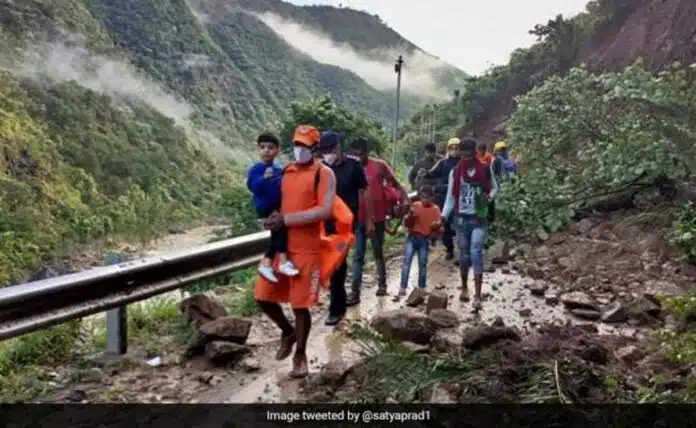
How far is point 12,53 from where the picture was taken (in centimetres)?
5350

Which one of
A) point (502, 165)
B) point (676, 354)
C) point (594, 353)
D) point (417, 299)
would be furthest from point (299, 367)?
point (502, 165)

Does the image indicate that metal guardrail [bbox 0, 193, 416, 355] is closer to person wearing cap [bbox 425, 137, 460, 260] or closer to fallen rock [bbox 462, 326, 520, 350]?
fallen rock [bbox 462, 326, 520, 350]

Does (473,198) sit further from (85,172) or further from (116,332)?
(85,172)

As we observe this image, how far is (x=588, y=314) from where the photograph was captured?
6.14 metres

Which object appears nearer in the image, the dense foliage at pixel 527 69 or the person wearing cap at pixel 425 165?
the person wearing cap at pixel 425 165

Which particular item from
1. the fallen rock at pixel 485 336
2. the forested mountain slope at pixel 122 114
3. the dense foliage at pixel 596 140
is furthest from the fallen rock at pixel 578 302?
the forested mountain slope at pixel 122 114

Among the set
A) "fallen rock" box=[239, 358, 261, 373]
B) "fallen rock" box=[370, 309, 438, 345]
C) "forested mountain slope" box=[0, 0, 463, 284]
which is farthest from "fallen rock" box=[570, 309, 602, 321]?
"forested mountain slope" box=[0, 0, 463, 284]

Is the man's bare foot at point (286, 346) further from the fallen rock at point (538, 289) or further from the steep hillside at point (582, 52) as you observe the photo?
the steep hillside at point (582, 52)

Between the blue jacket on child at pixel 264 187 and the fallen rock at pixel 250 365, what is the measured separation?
0.97 meters

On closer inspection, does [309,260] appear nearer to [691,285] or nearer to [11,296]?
[11,296]

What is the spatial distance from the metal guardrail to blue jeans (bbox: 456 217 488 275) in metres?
2.33

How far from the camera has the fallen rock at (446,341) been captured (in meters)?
4.60

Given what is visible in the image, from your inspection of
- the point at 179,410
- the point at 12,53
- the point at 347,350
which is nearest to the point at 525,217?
the point at 347,350

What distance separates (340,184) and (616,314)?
8.24 feet
